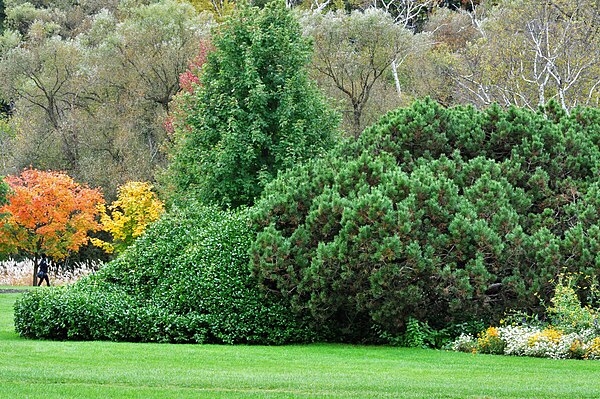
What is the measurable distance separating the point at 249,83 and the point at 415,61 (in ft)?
69.8

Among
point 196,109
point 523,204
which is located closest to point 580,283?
point 523,204

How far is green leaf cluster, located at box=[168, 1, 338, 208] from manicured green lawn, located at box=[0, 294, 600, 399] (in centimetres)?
1224

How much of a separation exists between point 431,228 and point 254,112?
1271 centimetres

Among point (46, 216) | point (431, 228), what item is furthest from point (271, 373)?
point (46, 216)

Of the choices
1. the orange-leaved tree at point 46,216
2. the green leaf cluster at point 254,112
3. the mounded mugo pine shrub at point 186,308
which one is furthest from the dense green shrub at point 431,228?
the orange-leaved tree at point 46,216

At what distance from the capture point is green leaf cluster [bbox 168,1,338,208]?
1065 inches

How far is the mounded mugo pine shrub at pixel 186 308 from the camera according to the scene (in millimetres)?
16047

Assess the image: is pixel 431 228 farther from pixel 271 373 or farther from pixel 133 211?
pixel 133 211

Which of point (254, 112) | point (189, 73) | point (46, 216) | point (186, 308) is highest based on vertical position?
point (189, 73)

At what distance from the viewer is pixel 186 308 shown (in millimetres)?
16531

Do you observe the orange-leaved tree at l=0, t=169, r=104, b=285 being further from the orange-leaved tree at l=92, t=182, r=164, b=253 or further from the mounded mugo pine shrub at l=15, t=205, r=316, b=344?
the mounded mugo pine shrub at l=15, t=205, r=316, b=344

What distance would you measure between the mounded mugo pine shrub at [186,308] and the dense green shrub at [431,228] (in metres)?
0.52

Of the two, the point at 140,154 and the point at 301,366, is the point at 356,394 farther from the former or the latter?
the point at 140,154

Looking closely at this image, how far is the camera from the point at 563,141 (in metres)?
18.0
